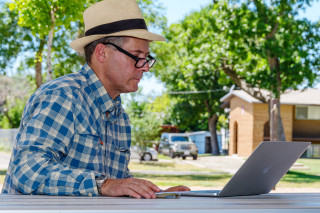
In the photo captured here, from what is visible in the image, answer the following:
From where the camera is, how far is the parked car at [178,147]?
33719mm

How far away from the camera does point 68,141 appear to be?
2168mm

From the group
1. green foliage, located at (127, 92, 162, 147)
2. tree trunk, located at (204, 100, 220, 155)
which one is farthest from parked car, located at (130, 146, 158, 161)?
tree trunk, located at (204, 100, 220, 155)

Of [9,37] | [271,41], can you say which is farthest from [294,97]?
[9,37]

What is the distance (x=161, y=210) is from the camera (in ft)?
4.43

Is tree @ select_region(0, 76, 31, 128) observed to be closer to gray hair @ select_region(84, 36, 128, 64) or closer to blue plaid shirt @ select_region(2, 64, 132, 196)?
gray hair @ select_region(84, 36, 128, 64)

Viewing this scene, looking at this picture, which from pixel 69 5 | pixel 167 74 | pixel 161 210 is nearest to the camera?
pixel 161 210

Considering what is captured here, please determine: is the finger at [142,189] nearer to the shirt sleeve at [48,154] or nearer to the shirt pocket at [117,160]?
the shirt sleeve at [48,154]

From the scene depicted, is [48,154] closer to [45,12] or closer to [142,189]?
[142,189]

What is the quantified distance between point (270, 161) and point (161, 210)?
2.57 feet

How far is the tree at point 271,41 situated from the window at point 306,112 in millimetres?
16238

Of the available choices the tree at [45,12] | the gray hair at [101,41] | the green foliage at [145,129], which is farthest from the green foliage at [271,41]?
the gray hair at [101,41]

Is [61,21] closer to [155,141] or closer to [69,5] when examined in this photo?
[69,5]

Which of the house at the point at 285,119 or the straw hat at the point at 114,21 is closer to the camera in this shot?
the straw hat at the point at 114,21

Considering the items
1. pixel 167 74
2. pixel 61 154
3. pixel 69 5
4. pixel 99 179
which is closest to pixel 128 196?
pixel 99 179
